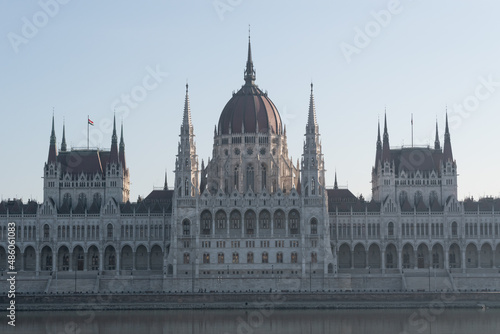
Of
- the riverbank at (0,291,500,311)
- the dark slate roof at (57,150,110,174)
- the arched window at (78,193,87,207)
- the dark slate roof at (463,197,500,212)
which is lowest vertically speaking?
the riverbank at (0,291,500,311)

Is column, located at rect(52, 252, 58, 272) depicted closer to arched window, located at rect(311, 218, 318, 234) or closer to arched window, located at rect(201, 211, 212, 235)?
arched window, located at rect(201, 211, 212, 235)

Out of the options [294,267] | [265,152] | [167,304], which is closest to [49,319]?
[167,304]

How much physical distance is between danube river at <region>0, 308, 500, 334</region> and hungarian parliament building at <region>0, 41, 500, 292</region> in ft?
69.1

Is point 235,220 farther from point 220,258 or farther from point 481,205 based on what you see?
point 481,205

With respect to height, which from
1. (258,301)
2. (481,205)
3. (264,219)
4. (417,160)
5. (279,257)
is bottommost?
(258,301)

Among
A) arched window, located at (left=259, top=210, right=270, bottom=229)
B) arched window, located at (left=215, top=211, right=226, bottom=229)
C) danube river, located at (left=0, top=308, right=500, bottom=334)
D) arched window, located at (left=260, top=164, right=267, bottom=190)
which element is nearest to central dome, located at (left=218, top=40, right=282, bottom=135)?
arched window, located at (left=260, top=164, right=267, bottom=190)

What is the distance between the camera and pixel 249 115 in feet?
643

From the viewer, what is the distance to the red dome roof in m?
196

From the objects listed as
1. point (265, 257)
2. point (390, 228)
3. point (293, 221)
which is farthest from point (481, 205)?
point (265, 257)

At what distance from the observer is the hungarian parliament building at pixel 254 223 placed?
17688cm

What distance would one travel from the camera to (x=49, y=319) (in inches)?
5689

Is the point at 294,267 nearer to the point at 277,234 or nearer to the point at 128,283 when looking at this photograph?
the point at 277,234

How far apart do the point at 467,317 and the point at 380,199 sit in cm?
5265

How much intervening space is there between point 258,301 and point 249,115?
44.7 meters
